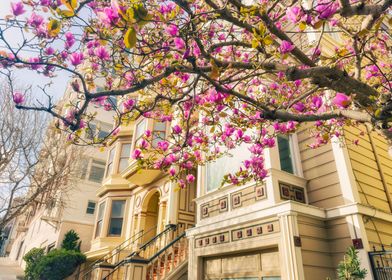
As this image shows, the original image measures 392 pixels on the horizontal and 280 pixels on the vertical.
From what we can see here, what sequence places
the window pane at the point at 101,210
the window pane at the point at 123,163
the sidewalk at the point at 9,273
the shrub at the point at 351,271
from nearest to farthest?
the shrub at the point at 351,271
the window pane at the point at 101,210
the window pane at the point at 123,163
the sidewalk at the point at 9,273

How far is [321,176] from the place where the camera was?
261 inches

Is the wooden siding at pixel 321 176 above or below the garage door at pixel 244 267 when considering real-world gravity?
above

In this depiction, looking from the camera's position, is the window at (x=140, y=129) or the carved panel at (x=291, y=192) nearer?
the carved panel at (x=291, y=192)

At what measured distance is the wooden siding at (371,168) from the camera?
21.2 ft

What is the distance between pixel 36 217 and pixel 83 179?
9574mm

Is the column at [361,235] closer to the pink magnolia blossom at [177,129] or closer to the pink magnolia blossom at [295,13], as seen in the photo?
the pink magnolia blossom at [177,129]

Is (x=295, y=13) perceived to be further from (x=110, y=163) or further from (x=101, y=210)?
(x=110, y=163)

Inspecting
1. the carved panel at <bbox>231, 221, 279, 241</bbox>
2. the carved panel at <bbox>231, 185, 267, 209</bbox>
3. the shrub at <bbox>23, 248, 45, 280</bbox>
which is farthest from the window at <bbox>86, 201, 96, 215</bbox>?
the carved panel at <bbox>231, 221, 279, 241</bbox>

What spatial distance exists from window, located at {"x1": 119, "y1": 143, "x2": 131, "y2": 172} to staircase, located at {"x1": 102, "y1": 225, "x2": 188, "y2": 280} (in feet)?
17.1

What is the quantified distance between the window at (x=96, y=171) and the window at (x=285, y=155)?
1575 centimetres

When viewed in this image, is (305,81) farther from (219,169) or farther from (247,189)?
(219,169)

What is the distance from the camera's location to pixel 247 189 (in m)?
6.60

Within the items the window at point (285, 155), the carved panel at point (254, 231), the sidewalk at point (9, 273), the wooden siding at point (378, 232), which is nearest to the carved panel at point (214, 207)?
the carved panel at point (254, 231)

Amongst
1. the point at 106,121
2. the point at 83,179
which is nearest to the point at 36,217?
the point at 83,179
